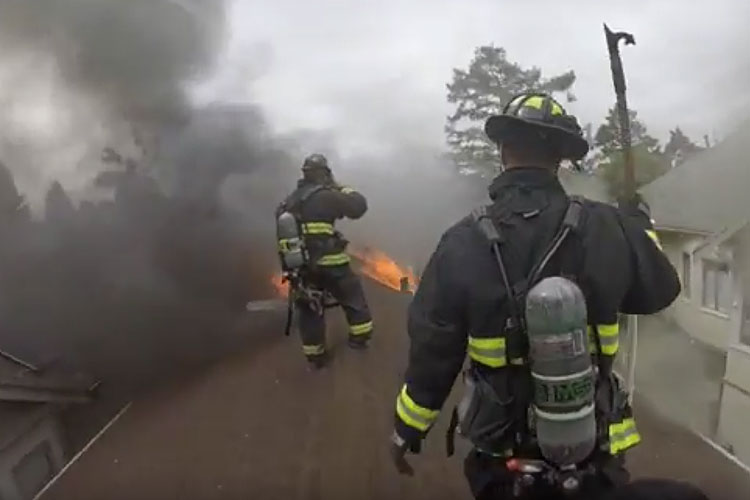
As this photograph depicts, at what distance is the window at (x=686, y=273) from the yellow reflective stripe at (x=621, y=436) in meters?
6.47

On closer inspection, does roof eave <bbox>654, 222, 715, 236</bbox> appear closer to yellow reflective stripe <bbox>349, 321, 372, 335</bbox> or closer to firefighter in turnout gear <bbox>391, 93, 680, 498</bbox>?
yellow reflective stripe <bbox>349, 321, 372, 335</bbox>

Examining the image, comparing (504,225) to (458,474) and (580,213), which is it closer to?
(580,213)

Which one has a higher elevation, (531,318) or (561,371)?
(531,318)

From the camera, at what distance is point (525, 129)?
178cm

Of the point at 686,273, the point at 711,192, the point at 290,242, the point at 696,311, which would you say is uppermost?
the point at 290,242

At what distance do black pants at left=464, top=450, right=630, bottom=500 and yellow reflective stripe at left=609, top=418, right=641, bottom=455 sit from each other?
3 centimetres

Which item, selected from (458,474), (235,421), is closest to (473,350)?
(458,474)

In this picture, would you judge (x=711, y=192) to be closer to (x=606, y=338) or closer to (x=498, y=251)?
(x=606, y=338)

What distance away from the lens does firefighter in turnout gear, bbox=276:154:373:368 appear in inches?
178

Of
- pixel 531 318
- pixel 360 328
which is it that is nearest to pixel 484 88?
pixel 360 328

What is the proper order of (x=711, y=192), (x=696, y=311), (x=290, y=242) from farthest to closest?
(x=711, y=192)
(x=696, y=311)
(x=290, y=242)

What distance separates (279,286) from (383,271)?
1.36m

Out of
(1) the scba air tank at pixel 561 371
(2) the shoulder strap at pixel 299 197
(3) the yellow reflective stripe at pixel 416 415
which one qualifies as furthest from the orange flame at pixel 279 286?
(1) the scba air tank at pixel 561 371

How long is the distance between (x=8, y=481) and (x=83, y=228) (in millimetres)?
2678
